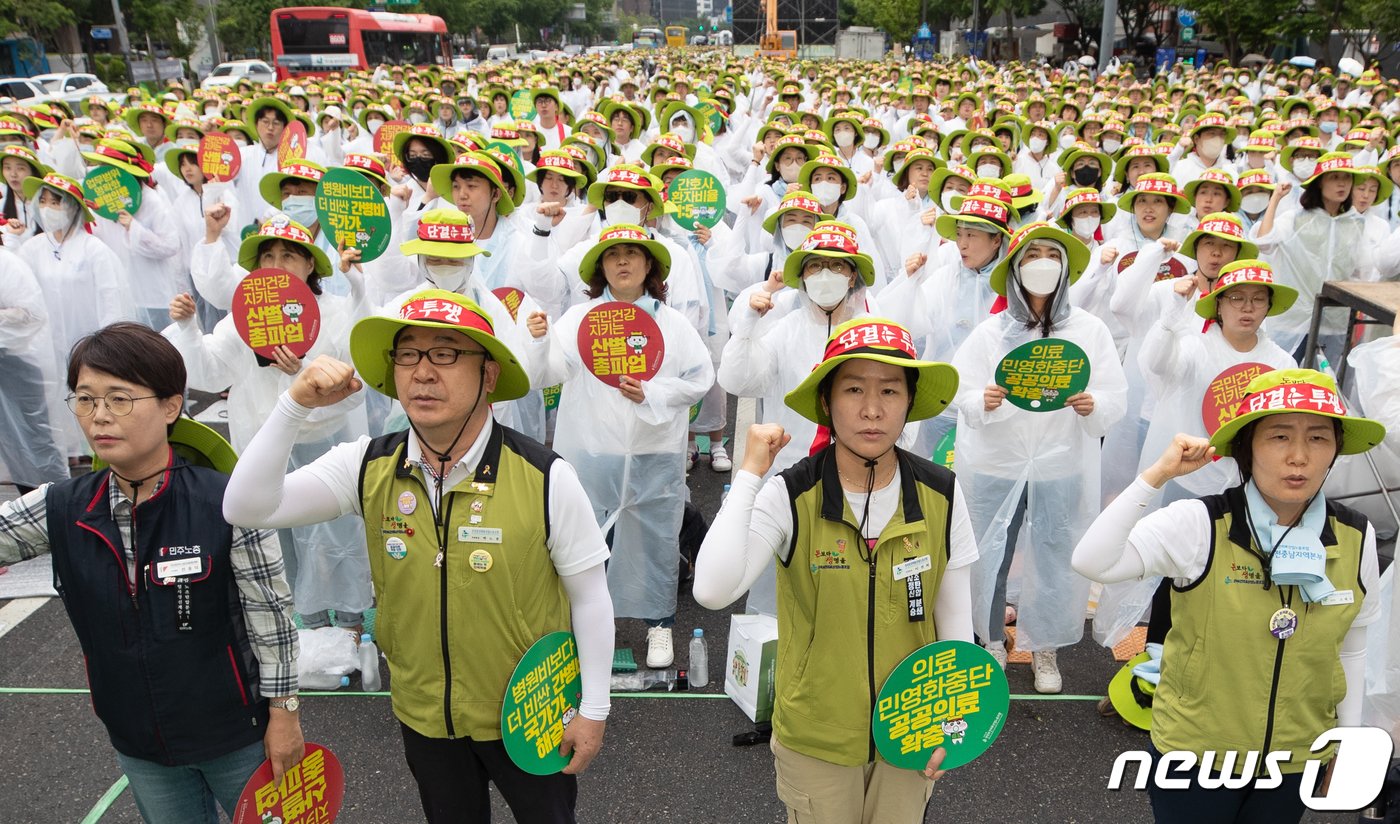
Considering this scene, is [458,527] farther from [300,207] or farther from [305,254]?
[300,207]

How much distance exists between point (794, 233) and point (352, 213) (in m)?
2.34

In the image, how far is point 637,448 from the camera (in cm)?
434

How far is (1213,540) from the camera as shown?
2.48m

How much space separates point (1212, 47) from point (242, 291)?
162ft

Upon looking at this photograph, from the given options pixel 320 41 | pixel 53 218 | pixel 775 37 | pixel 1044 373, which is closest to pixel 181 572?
pixel 1044 373

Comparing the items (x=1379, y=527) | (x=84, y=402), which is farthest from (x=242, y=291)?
(x=1379, y=527)

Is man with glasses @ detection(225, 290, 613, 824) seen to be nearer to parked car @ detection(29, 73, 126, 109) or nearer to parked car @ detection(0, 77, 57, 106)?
parked car @ detection(0, 77, 57, 106)

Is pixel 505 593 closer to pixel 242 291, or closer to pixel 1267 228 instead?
pixel 242 291

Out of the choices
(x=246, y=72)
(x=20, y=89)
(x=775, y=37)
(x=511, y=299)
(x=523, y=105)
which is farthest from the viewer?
(x=775, y=37)

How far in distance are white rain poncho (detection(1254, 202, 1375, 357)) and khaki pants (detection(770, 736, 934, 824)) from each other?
209 inches

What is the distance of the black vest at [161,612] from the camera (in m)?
2.27

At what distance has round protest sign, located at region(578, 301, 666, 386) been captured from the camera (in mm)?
4152

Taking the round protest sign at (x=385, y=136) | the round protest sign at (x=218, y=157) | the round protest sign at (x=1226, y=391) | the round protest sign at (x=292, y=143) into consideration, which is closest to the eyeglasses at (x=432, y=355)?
the round protest sign at (x=1226, y=391)

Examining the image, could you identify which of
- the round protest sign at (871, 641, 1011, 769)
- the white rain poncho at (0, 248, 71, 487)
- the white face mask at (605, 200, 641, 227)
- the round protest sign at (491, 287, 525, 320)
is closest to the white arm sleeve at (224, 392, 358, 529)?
the round protest sign at (871, 641, 1011, 769)
